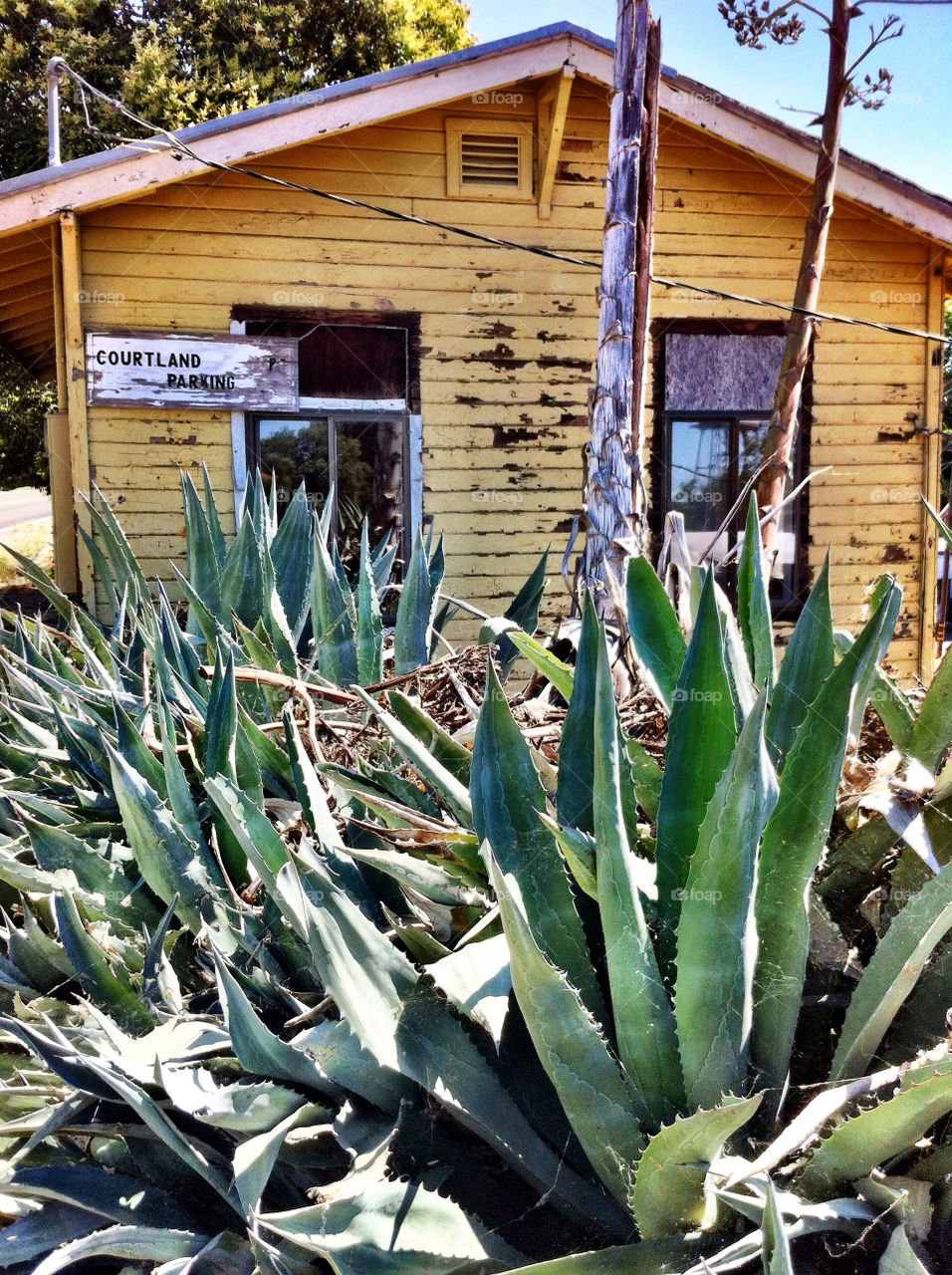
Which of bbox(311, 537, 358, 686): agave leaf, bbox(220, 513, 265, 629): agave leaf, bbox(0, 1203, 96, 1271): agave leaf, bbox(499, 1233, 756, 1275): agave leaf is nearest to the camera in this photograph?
bbox(499, 1233, 756, 1275): agave leaf

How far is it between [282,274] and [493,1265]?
718 centimetres

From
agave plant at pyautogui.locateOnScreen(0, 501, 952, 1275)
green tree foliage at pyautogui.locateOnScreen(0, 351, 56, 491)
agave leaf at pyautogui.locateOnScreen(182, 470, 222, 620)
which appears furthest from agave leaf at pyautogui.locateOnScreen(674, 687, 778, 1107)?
green tree foliage at pyautogui.locateOnScreen(0, 351, 56, 491)

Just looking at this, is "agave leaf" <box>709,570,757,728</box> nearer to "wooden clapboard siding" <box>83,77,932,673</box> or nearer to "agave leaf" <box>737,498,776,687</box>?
"agave leaf" <box>737,498,776,687</box>

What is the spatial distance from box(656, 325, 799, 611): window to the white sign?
301 centimetres

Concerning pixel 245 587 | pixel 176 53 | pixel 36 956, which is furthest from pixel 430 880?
pixel 176 53

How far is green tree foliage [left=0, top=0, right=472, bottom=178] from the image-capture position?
20.2m

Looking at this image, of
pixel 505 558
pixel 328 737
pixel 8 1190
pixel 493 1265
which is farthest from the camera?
pixel 505 558

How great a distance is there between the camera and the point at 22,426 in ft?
72.9

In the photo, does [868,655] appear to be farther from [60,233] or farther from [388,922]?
Answer: [60,233]

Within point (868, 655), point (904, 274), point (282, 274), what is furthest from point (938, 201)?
point (868, 655)

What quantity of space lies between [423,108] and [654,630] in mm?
6460

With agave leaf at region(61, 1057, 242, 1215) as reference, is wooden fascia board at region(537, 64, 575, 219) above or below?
above

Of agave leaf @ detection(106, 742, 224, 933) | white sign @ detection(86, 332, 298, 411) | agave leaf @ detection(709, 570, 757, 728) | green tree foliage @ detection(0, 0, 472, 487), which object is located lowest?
agave leaf @ detection(106, 742, 224, 933)

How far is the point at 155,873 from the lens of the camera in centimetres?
165
